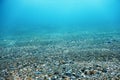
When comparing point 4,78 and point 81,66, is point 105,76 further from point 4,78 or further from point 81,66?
point 4,78

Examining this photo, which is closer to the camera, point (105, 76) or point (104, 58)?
point (105, 76)

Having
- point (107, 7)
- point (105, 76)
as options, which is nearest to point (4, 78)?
point (105, 76)

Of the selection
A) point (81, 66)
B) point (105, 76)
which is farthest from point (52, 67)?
point (105, 76)

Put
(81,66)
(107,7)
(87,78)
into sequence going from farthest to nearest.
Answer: (107,7) → (81,66) → (87,78)

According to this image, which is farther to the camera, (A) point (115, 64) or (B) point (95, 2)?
(B) point (95, 2)

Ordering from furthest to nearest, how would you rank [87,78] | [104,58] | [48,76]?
[104,58] < [48,76] < [87,78]

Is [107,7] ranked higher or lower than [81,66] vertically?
higher

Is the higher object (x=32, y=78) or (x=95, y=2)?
(x=95, y=2)

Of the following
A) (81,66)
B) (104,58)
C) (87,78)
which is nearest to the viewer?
(87,78)

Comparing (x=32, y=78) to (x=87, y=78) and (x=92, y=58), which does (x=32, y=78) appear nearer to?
(x=87, y=78)
